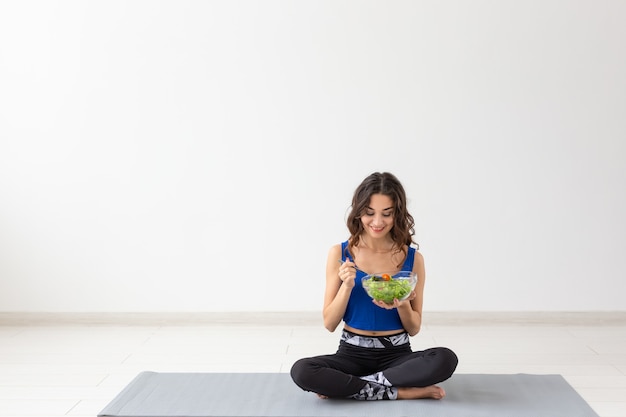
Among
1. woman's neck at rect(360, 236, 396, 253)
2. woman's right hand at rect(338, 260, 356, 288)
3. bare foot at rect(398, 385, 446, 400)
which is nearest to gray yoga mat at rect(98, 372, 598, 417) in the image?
bare foot at rect(398, 385, 446, 400)

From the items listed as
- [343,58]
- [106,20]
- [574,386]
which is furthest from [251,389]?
[106,20]

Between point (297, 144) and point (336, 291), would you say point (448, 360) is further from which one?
point (297, 144)

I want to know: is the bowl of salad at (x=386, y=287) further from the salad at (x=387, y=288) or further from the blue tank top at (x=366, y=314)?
the blue tank top at (x=366, y=314)

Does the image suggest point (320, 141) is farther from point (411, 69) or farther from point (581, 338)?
point (581, 338)

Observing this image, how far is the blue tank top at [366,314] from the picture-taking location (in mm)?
2955

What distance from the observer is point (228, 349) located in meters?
3.89

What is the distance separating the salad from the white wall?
179cm

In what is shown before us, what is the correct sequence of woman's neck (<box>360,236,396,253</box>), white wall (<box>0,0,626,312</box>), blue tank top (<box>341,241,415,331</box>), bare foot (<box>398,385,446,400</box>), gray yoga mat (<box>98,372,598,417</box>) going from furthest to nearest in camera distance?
white wall (<box>0,0,626,312</box>) → woman's neck (<box>360,236,396,253</box>) → blue tank top (<box>341,241,415,331</box>) → bare foot (<box>398,385,446,400</box>) → gray yoga mat (<box>98,372,598,417</box>)

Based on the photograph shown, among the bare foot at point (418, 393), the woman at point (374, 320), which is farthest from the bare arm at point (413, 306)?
the bare foot at point (418, 393)

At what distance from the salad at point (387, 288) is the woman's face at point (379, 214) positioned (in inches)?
8.0

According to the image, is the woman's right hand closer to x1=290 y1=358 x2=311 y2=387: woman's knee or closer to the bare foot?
x1=290 y1=358 x2=311 y2=387: woman's knee

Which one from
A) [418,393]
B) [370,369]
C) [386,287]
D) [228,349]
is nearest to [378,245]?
[386,287]

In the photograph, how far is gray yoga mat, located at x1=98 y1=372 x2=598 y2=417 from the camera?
270 cm

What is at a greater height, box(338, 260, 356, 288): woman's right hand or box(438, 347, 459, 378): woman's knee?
box(338, 260, 356, 288): woman's right hand
